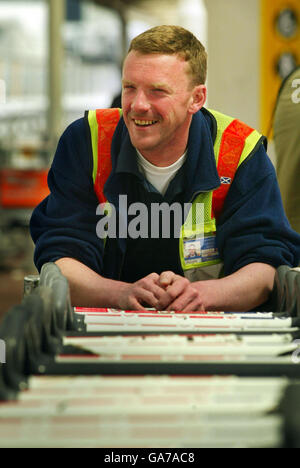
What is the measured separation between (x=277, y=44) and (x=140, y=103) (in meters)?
3.60

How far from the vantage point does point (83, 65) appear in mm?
11016

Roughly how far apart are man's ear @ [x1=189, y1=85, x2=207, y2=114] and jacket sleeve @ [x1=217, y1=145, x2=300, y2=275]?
170mm

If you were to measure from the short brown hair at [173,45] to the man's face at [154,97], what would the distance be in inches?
0.5

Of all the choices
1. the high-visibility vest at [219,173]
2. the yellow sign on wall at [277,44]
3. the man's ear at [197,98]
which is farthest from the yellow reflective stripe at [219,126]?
the yellow sign on wall at [277,44]

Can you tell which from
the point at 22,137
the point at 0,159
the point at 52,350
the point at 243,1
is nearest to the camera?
the point at 52,350

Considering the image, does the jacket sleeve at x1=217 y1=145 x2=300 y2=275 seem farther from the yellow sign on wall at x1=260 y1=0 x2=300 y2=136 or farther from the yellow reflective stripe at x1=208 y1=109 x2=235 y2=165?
the yellow sign on wall at x1=260 y1=0 x2=300 y2=136

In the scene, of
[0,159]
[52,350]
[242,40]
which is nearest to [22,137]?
[0,159]

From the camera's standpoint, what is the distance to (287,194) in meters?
1.90

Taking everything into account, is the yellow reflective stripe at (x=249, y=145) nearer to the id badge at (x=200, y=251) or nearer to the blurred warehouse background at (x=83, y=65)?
the id badge at (x=200, y=251)

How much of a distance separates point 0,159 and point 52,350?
6165 mm

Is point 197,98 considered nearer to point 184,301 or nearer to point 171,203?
point 171,203

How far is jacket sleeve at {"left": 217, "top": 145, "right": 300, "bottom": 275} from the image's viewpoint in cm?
149

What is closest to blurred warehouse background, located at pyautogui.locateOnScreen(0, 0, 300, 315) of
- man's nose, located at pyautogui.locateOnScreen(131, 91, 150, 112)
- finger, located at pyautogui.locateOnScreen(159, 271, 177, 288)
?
man's nose, located at pyautogui.locateOnScreen(131, 91, 150, 112)
